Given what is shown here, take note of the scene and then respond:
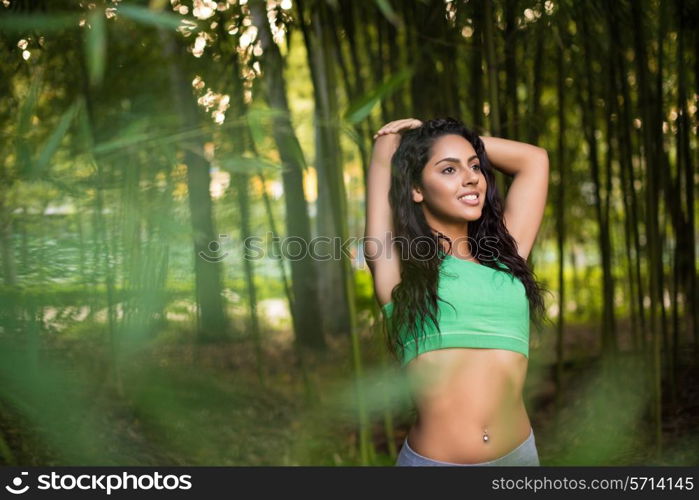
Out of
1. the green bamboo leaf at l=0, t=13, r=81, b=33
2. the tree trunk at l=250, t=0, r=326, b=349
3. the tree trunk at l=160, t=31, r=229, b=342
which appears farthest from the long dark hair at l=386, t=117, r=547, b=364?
the tree trunk at l=250, t=0, r=326, b=349

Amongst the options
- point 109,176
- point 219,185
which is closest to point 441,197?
point 109,176

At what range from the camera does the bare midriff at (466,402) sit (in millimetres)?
1130

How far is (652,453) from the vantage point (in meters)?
2.27

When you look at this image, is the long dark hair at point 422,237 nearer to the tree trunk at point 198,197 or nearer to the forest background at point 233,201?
the forest background at point 233,201

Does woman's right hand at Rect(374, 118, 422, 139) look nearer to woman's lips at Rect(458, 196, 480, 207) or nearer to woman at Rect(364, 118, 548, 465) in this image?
woman at Rect(364, 118, 548, 465)

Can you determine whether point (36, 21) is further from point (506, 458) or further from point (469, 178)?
point (506, 458)

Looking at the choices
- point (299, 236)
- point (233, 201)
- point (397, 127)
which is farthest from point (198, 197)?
point (397, 127)

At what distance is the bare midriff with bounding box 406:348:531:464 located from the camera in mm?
1130

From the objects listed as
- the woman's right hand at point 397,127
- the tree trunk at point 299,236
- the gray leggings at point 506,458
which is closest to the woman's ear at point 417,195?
the woman's right hand at point 397,127

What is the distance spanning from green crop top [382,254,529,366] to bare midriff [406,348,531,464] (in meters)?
0.02

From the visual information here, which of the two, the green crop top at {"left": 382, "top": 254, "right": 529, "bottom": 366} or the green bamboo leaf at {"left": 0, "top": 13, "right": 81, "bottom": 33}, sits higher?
the green bamboo leaf at {"left": 0, "top": 13, "right": 81, "bottom": 33}

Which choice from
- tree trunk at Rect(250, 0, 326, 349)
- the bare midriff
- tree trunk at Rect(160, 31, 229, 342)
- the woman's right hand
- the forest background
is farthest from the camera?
tree trunk at Rect(250, 0, 326, 349)

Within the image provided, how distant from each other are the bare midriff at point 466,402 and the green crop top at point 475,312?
0.06ft

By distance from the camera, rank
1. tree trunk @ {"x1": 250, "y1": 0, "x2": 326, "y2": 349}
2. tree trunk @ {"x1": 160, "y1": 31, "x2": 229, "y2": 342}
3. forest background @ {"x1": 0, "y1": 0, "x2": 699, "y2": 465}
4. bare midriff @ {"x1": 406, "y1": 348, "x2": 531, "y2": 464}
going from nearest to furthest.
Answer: bare midriff @ {"x1": 406, "y1": 348, "x2": 531, "y2": 464}
forest background @ {"x1": 0, "y1": 0, "x2": 699, "y2": 465}
tree trunk @ {"x1": 160, "y1": 31, "x2": 229, "y2": 342}
tree trunk @ {"x1": 250, "y1": 0, "x2": 326, "y2": 349}
